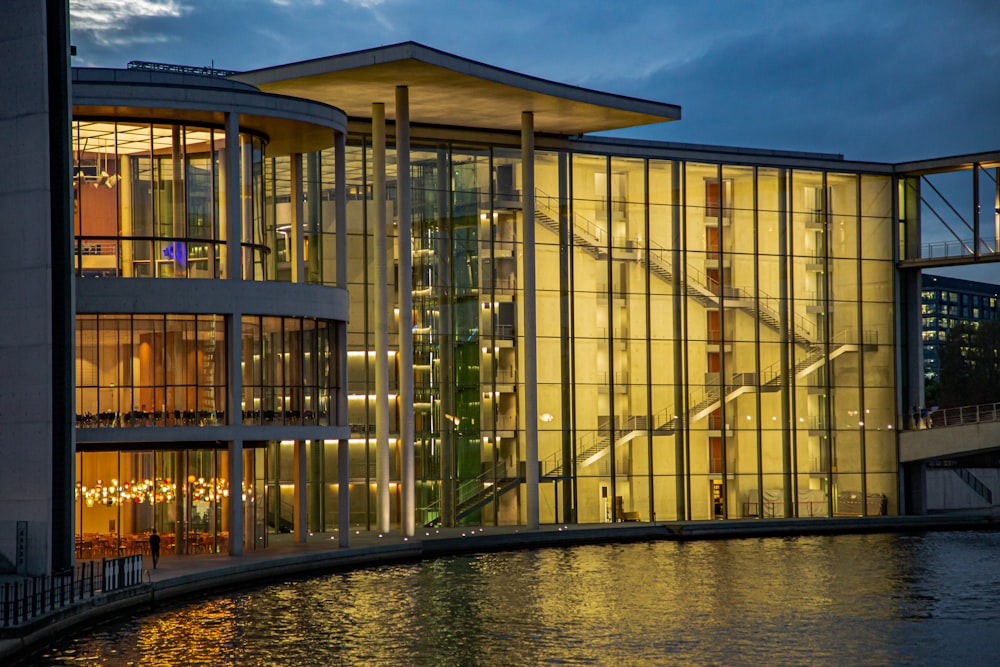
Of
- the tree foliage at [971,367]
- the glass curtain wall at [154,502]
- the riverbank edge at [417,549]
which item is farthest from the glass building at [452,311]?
the tree foliage at [971,367]

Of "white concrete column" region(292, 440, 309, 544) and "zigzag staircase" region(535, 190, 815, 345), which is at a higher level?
"zigzag staircase" region(535, 190, 815, 345)

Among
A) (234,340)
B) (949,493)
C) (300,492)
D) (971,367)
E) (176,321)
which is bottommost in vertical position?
(949,493)

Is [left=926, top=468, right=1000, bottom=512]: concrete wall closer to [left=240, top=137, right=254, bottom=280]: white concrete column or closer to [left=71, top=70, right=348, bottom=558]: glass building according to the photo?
[left=71, top=70, right=348, bottom=558]: glass building

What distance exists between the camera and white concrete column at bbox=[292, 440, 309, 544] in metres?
45.7

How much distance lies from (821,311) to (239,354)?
2929 centimetres

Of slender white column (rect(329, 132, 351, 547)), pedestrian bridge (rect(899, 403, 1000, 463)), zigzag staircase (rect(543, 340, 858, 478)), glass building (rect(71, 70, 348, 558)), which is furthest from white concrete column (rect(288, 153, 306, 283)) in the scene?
pedestrian bridge (rect(899, 403, 1000, 463))

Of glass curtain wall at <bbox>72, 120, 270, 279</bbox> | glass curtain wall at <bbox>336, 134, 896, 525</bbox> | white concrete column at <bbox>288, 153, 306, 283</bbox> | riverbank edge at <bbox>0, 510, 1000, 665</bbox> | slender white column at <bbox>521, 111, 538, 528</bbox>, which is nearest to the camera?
riverbank edge at <bbox>0, 510, 1000, 665</bbox>

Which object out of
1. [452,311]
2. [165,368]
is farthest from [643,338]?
[165,368]

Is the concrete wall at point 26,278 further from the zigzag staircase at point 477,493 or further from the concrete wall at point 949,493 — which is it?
the concrete wall at point 949,493

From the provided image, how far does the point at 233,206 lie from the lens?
1650 inches

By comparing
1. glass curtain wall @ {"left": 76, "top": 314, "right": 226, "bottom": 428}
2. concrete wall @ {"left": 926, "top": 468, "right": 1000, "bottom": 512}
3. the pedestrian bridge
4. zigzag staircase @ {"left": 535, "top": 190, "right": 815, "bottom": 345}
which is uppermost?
zigzag staircase @ {"left": 535, "top": 190, "right": 815, "bottom": 345}

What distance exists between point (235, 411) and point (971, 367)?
A: 99.2 meters

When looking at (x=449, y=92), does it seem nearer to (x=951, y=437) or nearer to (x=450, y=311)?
(x=450, y=311)

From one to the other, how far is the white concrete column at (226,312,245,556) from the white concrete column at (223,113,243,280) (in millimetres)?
1479
